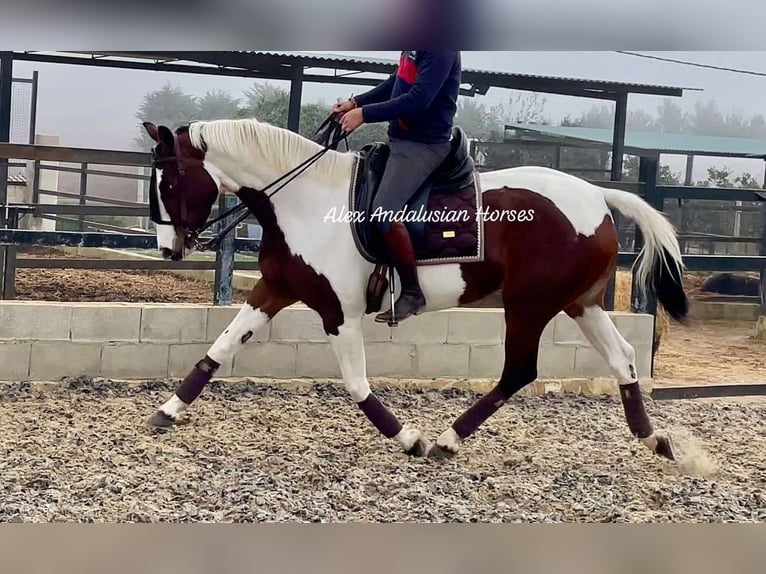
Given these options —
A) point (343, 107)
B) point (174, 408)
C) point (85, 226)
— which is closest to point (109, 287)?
point (85, 226)

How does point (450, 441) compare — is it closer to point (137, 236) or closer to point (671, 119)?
point (137, 236)

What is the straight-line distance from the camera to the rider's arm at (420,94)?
3020 millimetres

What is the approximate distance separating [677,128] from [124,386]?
17.8ft

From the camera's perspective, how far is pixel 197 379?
3.65 m

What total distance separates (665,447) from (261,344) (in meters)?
2.18

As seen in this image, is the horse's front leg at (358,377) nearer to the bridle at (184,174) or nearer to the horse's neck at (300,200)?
the horse's neck at (300,200)

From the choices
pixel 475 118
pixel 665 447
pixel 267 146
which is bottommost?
pixel 665 447

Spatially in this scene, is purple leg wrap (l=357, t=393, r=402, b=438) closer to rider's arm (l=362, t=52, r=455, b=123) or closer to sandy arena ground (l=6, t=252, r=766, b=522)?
sandy arena ground (l=6, t=252, r=766, b=522)

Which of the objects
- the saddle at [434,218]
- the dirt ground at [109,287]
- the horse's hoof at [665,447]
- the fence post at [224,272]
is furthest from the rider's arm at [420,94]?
the dirt ground at [109,287]

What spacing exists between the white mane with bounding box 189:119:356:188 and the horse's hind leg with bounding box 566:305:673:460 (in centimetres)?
118

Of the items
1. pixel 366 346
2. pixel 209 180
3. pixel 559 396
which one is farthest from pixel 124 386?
pixel 559 396

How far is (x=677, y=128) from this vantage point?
7672mm

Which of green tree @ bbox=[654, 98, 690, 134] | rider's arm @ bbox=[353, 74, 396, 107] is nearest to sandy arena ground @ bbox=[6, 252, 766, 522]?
rider's arm @ bbox=[353, 74, 396, 107]

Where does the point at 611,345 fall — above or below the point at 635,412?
above
